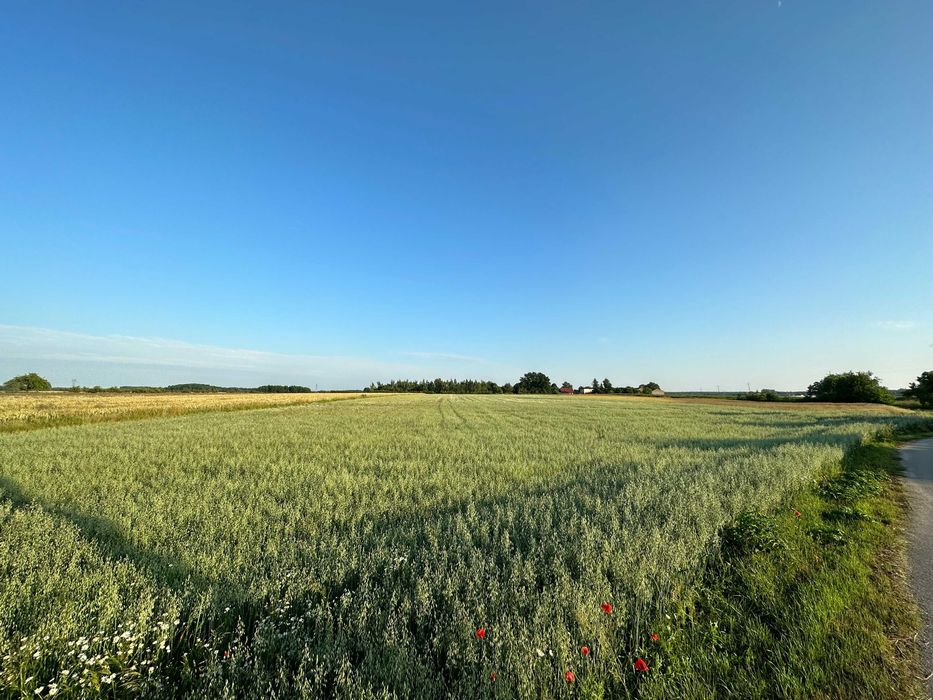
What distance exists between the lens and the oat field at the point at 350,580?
2881mm

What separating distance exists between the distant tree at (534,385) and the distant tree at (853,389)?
93.1 m

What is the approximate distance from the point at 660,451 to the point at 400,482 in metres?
10.1

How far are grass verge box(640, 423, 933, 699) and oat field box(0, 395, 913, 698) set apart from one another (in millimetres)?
286

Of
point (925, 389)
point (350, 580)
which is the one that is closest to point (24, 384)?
point (350, 580)

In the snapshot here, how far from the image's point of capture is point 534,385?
174 metres

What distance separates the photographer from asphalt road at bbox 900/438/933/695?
3729 millimetres

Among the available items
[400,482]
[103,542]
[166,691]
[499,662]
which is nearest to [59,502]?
[103,542]

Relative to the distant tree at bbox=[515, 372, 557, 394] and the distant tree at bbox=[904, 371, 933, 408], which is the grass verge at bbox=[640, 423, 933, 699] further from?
the distant tree at bbox=[515, 372, 557, 394]

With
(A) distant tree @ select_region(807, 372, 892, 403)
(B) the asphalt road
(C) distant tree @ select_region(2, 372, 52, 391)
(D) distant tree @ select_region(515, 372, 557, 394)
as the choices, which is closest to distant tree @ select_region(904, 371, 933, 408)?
(A) distant tree @ select_region(807, 372, 892, 403)

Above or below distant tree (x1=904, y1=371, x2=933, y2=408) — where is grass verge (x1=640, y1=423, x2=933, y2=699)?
below

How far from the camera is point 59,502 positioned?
745 cm

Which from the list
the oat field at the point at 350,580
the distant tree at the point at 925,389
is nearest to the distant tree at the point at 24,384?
the oat field at the point at 350,580

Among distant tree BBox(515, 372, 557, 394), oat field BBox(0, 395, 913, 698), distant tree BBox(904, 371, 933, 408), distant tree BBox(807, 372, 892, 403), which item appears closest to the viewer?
oat field BBox(0, 395, 913, 698)

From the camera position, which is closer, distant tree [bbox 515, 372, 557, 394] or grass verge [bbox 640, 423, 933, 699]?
grass verge [bbox 640, 423, 933, 699]
